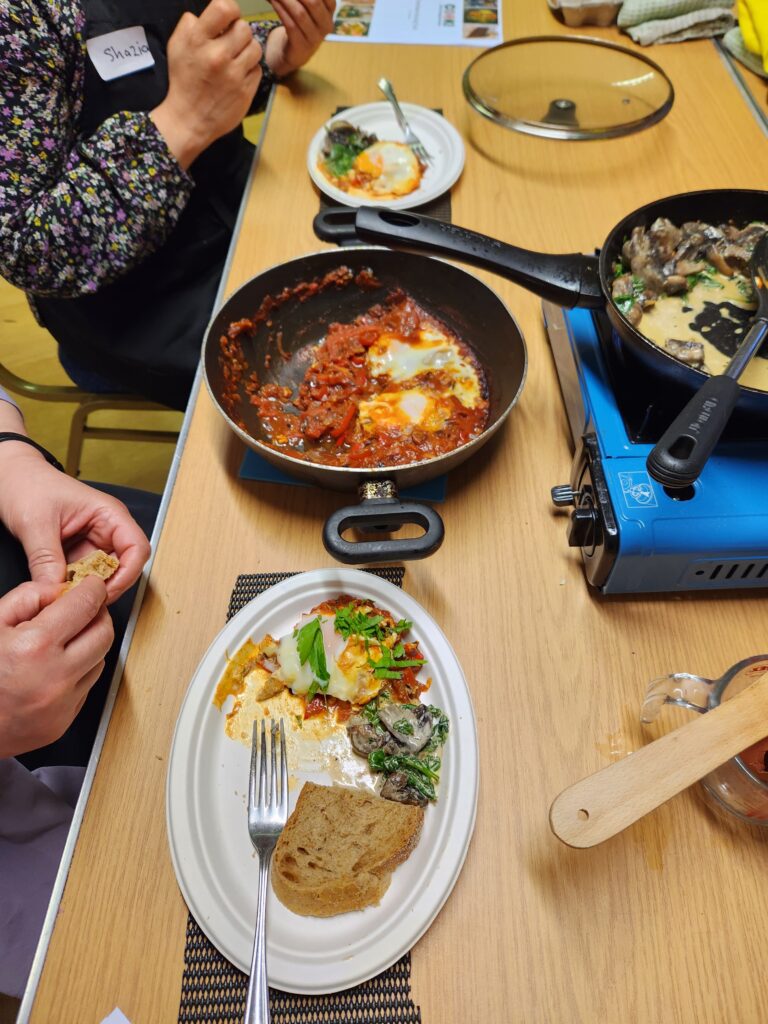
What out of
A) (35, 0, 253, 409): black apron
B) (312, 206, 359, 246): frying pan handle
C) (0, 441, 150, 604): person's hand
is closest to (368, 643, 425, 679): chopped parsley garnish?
(0, 441, 150, 604): person's hand

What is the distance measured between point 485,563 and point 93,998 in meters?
0.70

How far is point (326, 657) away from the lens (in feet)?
2.74

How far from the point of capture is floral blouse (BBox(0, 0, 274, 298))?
45.3 inches

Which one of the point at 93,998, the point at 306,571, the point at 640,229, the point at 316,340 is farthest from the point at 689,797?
the point at 316,340

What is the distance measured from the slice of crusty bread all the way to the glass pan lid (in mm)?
1630

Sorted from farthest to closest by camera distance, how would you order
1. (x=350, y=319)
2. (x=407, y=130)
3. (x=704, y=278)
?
(x=407, y=130), (x=350, y=319), (x=704, y=278)

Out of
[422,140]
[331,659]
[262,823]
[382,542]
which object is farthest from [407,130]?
[262,823]

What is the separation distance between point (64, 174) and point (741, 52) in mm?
1881

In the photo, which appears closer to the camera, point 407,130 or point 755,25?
point 407,130

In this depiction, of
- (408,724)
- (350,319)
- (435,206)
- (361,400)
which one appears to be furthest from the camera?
(435,206)

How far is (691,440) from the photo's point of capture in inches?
26.9

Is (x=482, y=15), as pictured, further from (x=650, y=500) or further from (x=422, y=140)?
(x=650, y=500)

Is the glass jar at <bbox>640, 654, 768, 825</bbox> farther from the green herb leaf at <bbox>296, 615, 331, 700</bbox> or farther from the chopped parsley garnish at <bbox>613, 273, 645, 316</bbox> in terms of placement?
the chopped parsley garnish at <bbox>613, 273, 645, 316</bbox>

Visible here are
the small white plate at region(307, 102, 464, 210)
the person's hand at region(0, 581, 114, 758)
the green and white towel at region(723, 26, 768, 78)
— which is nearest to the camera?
the person's hand at region(0, 581, 114, 758)
